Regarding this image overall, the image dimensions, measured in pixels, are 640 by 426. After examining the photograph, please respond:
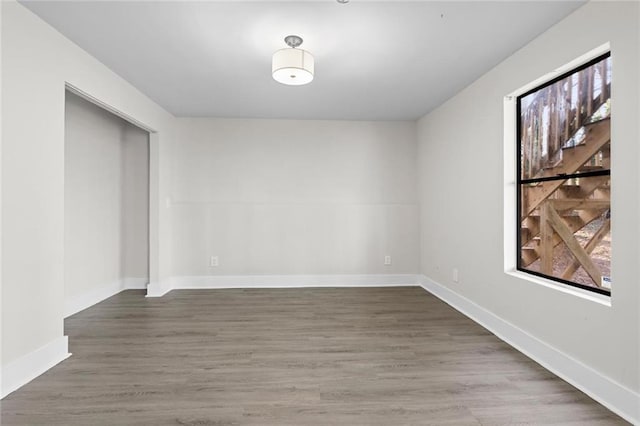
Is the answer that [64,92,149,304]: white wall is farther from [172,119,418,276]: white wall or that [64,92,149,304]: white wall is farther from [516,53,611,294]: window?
[516,53,611,294]: window

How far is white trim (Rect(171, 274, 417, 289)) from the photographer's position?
15.5ft

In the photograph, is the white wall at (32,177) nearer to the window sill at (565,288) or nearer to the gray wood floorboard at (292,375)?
the gray wood floorboard at (292,375)

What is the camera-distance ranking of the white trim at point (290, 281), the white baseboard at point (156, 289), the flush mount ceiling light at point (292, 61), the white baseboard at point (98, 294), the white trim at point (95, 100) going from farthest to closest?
the white trim at point (290, 281) → the white baseboard at point (156, 289) → the white baseboard at point (98, 294) → the white trim at point (95, 100) → the flush mount ceiling light at point (292, 61)

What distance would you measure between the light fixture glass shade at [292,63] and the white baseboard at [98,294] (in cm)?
325

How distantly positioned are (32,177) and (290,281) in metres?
3.24

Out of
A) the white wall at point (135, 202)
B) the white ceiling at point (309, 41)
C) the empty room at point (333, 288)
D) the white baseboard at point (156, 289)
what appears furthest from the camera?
the white wall at point (135, 202)

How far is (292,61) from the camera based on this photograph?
2.49m

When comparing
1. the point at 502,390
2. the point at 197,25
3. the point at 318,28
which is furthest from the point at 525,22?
the point at 502,390

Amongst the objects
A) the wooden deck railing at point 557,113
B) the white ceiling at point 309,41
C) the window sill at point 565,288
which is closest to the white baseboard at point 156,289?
the white ceiling at point 309,41

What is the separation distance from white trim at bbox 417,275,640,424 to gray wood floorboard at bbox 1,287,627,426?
0.06 meters

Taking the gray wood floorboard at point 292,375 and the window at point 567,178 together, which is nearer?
the gray wood floorboard at point 292,375

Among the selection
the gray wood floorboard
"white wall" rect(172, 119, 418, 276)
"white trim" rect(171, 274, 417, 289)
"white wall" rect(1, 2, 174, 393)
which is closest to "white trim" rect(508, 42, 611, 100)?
the gray wood floorboard

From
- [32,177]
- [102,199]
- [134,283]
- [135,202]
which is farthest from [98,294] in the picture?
[32,177]

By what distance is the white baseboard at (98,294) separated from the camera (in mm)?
3555
